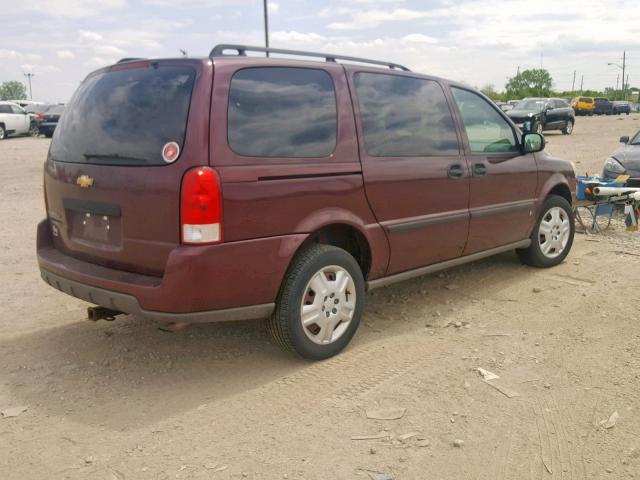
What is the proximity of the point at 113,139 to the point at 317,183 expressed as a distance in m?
1.21

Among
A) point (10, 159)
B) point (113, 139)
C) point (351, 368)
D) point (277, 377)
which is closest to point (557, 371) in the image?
point (351, 368)

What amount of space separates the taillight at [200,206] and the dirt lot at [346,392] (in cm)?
95

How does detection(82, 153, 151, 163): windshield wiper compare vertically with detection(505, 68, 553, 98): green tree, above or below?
below

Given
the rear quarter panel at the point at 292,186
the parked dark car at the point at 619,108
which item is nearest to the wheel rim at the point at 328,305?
the rear quarter panel at the point at 292,186

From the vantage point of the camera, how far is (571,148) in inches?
797

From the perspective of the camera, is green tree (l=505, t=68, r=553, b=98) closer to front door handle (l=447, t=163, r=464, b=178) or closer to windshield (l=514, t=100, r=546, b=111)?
windshield (l=514, t=100, r=546, b=111)

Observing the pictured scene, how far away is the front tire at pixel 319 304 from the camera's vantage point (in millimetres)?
3650

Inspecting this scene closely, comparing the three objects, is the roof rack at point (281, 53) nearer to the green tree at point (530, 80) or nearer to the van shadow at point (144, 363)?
the van shadow at point (144, 363)

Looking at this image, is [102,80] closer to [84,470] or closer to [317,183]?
[317,183]

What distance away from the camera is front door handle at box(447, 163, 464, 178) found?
15.3 feet

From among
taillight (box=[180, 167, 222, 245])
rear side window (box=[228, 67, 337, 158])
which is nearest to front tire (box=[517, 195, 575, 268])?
rear side window (box=[228, 67, 337, 158])

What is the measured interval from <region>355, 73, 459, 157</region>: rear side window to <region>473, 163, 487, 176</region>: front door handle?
0.84ft

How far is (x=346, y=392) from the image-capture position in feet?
11.5

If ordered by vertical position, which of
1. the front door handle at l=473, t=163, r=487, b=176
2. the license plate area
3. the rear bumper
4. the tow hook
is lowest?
the tow hook
